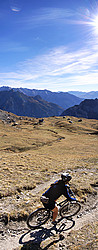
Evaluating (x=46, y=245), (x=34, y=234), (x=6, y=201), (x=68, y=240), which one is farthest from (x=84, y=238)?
(x=6, y=201)

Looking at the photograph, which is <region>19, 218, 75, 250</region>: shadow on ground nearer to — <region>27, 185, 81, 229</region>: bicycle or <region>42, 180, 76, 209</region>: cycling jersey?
<region>27, 185, 81, 229</region>: bicycle

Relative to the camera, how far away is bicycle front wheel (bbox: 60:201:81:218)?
27.5 ft

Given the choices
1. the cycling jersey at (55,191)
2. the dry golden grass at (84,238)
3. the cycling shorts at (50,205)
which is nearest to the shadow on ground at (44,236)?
the dry golden grass at (84,238)

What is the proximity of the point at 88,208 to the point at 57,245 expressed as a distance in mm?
4425

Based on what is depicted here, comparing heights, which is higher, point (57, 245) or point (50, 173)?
point (57, 245)

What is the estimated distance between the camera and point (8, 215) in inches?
332

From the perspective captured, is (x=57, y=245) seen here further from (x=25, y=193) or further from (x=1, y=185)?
(x=1, y=185)

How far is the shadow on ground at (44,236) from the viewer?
259 inches

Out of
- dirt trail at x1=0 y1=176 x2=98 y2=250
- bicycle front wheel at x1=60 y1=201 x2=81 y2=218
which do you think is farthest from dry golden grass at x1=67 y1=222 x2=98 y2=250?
bicycle front wheel at x1=60 y1=201 x2=81 y2=218

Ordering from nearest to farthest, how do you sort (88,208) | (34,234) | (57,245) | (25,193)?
(57,245), (34,234), (88,208), (25,193)

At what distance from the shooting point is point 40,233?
7.39 meters

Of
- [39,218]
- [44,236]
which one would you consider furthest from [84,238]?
[39,218]

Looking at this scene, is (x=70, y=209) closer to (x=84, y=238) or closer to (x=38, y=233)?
(x=84, y=238)

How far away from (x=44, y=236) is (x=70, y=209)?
2.47 m
